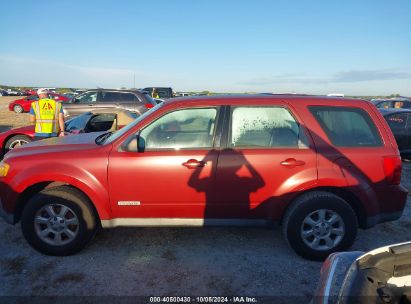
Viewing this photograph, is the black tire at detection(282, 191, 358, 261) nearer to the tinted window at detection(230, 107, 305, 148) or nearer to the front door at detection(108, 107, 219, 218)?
the tinted window at detection(230, 107, 305, 148)

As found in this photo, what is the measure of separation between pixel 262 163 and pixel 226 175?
0.39 meters

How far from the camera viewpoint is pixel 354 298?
145cm

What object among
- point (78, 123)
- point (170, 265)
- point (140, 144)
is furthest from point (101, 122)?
point (170, 265)

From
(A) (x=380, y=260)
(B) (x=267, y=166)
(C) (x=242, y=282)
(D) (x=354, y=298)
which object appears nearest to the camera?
(D) (x=354, y=298)

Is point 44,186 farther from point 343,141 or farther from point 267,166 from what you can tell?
point 343,141

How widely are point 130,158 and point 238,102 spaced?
1302 mm

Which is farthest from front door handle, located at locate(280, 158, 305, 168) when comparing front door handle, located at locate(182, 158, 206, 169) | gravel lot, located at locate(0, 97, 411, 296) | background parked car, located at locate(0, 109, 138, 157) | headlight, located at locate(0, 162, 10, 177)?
background parked car, located at locate(0, 109, 138, 157)

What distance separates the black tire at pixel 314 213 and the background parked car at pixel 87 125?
14.2 feet

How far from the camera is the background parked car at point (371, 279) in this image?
56.5 inches

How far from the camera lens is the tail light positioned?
3.39 metres

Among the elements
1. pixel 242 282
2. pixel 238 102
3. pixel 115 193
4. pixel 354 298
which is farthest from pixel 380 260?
pixel 115 193

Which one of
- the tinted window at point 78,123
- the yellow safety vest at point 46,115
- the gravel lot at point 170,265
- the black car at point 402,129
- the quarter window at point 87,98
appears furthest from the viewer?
the quarter window at point 87,98

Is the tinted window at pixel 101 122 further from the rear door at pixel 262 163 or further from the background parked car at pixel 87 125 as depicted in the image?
the rear door at pixel 262 163

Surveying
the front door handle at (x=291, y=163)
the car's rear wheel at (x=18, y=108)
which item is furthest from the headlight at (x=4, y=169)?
the car's rear wheel at (x=18, y=108)
